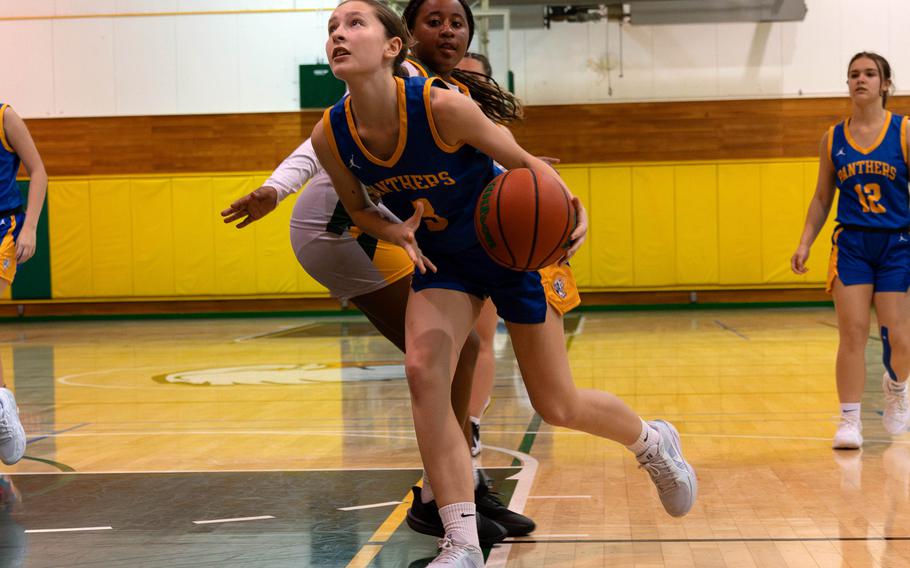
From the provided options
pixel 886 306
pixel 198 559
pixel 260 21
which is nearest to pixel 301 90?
pixel 260 21

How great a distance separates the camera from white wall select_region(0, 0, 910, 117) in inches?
608

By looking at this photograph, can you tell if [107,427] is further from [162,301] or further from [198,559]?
[162,301]

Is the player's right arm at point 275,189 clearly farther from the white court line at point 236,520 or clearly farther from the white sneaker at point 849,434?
the white sneaker at point 849,434

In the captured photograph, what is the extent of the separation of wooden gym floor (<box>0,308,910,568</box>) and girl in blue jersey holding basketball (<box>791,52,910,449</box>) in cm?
28

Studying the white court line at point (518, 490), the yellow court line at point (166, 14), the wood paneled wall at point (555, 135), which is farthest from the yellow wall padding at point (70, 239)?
the white court line at point (518, 490)

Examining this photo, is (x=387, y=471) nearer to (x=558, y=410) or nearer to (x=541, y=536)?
(x=541, y=536)

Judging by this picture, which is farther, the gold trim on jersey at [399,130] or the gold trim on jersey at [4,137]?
the gold trim on jersey at [4,137]

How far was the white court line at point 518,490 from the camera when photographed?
2832 mm

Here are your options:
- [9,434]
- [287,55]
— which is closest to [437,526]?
[9,434]

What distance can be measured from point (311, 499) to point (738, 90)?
1341cm

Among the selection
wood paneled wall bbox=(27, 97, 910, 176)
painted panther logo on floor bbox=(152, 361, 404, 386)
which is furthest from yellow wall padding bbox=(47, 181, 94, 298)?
painted panther logo on floor bbox=(152, 361, 404, 386)

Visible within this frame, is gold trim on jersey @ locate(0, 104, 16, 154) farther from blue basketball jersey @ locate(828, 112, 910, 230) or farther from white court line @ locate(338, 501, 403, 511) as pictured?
blue basketball jersey @ locate(828, 112, 910, 230)

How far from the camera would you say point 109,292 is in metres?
16.2

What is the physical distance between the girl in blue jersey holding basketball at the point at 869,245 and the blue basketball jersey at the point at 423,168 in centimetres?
241
